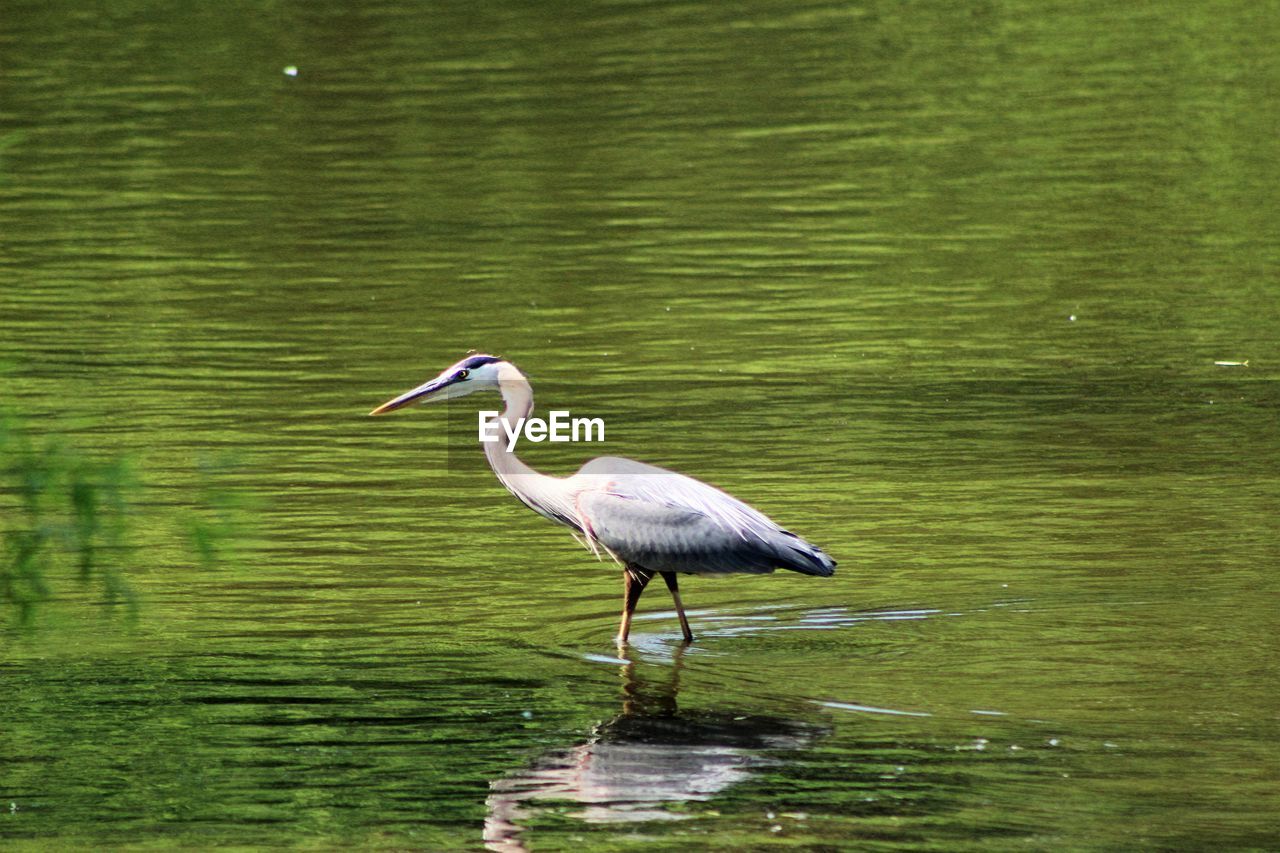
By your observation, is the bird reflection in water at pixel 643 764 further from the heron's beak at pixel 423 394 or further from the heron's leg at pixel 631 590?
the heron's beak at pixel 423 394

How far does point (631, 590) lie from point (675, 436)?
4115 mm

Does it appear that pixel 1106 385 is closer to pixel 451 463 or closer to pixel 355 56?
pixel 451 463

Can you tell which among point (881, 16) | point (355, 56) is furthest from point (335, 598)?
point (881, 16)

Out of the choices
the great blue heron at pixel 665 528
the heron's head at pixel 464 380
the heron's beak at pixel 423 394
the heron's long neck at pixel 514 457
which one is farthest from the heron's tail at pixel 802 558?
the heron's beak at pixel 423 394

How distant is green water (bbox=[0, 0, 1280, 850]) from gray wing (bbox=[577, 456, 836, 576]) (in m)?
0.38

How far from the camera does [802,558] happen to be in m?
10.7

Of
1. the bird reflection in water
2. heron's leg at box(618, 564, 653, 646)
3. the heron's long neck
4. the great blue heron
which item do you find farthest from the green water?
the heron's long neck

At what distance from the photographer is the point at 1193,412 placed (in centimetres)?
1524

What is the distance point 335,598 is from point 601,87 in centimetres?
2006

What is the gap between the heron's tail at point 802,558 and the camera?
1063cm

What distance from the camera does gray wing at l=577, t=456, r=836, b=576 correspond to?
10773 mm

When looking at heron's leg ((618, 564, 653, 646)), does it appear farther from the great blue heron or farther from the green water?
the green water

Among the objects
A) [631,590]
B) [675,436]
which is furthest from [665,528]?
[675,436]

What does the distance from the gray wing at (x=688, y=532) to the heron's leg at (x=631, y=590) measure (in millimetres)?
95
